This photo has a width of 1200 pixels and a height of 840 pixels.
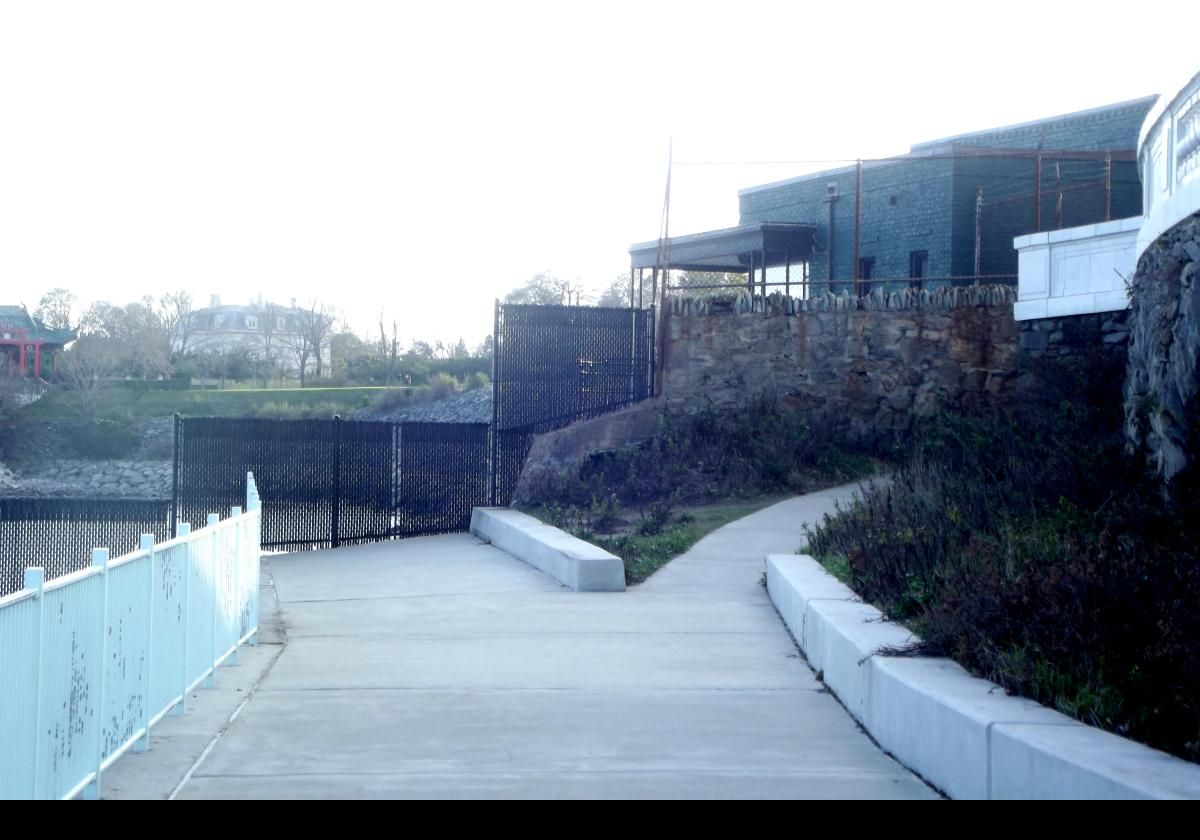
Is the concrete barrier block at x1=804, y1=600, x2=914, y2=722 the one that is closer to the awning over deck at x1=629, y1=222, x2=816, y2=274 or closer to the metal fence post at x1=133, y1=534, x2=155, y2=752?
the metal fence post at x1=133, y1=534, x2=155, y2=752

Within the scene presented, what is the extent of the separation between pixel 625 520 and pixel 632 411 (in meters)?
3.66

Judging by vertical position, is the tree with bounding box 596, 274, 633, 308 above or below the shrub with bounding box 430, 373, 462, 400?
above

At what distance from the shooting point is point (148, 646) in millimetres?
7039

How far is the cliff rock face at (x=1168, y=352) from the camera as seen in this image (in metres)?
10.4

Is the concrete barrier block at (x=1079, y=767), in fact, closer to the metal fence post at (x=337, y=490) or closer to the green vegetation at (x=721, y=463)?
the green vegetation at (x=721, y=463)

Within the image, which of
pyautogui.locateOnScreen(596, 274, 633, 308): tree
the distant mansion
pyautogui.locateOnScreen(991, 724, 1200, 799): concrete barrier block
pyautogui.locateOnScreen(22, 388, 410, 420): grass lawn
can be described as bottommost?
pyautogui.locateOnScreen(991, 724, 1200, 799): concrete barrier block

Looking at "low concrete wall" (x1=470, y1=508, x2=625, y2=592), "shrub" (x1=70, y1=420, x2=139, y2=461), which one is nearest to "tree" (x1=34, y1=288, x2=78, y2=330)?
"shrub" (x1=70, y1=420, x2=139, y2=461)

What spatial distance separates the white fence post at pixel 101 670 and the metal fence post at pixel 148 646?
784 millimetres

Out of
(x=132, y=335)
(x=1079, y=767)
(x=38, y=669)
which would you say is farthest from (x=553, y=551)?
(x=132, y=335)

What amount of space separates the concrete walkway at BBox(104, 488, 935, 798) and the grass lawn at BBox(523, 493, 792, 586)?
2.70ft

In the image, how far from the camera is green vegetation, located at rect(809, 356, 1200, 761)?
5.61m

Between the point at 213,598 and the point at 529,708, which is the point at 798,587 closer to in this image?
the point at 529,708
